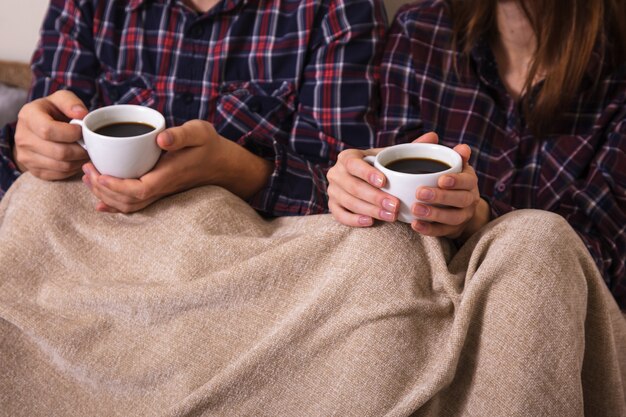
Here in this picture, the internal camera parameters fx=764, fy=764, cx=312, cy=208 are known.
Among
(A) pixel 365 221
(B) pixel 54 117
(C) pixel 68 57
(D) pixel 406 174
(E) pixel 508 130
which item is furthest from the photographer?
(C) pixel 68 57

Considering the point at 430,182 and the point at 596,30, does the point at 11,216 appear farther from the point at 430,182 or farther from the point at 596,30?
the point at 596,30

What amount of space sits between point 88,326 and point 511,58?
0.93 m

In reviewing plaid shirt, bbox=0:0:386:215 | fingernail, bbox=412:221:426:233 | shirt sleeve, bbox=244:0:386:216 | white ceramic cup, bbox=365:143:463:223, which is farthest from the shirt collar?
fingernail, bbox=412:221:426:233

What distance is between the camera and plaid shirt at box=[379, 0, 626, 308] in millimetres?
1359

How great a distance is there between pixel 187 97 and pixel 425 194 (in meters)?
0.67

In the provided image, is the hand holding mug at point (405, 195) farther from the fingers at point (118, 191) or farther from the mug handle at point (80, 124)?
the mug handle at point (80, 124)

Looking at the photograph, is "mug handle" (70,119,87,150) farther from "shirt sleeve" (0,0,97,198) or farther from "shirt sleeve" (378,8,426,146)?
"shirt sleeve" (378,8,426,146)

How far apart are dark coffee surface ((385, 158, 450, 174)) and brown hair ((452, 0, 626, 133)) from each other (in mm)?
401

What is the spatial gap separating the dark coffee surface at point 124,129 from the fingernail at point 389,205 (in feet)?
1.30

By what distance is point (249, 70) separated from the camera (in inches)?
60.6

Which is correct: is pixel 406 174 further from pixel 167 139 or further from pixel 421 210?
pixel 167 139

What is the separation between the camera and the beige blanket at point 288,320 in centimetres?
103

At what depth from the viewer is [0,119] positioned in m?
1.82

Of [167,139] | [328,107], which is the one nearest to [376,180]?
[167,139]
